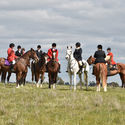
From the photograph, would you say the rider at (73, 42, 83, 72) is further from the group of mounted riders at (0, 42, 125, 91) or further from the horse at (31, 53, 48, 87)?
the horse at (31, 53, 48, 87)

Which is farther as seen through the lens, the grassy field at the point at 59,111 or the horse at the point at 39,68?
the horse at the point at 39,68

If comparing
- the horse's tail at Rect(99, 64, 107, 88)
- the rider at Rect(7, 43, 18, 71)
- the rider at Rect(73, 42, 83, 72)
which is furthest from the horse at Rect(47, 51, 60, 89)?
the horse's tail at Rect(99, 64, 107, 88)

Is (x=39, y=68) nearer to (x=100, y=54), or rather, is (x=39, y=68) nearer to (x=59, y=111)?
(x=100, y=54)

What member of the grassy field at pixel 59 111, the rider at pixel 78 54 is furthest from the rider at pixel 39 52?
the grassy field at pixel 59 111

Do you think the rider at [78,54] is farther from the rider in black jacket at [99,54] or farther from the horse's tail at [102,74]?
the horse's tail at [102,74]

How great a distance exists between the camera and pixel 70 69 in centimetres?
2098

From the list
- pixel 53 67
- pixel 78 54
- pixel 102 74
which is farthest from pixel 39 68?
pixel 102 74

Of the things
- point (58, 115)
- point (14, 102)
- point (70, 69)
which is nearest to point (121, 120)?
point (58, 115)

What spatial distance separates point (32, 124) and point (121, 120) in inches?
116

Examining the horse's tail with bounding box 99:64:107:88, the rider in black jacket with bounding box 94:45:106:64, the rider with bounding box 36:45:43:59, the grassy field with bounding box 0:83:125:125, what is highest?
the rider with bounding box 36:45:43:59

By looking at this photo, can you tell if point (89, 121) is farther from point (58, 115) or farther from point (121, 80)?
point (121, 80)

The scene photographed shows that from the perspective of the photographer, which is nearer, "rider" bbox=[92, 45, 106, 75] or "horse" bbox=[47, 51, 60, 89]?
"rider" bbox=[92, 45, 106, 75]

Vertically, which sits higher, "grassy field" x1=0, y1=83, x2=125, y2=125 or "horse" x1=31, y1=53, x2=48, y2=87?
"horse" x1=31, y1=53, x2=48, y2=87

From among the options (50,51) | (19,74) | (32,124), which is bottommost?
(32,124)
